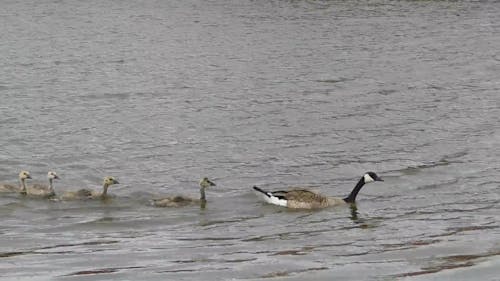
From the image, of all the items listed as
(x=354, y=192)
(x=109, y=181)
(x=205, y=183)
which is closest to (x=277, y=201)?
(x=205, y=183)

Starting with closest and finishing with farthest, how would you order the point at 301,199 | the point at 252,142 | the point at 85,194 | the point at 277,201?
the point at 301,199, the point at 277,201, the point at 85,194, the point at 252,142

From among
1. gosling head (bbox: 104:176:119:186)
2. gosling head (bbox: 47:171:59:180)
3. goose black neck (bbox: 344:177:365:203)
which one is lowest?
goose black neck (bbox: 344:177:365:203)

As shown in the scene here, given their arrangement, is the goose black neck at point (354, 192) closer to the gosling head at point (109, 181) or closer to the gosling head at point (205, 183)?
the gosling head at point (205, 183)

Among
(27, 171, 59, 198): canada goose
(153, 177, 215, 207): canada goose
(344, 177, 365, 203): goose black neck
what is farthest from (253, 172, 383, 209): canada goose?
(27, 171, 59, 198): canada goose

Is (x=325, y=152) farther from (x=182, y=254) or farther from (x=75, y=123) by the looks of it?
(x=182, y=254)

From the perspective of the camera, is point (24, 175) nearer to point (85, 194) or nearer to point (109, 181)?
point (85, 194)

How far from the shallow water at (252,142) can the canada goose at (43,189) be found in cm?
26

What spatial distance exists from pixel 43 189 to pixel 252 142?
6.32 metres

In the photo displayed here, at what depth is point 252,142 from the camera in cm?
2512

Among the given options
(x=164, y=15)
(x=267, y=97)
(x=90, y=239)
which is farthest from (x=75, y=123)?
(x=164, y=15)

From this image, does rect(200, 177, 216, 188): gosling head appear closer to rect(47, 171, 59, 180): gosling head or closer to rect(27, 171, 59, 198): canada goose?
rect(27, 171, 59, 198): canada goose

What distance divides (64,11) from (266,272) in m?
41.8

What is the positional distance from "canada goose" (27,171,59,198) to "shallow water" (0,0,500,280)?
0.86 ft

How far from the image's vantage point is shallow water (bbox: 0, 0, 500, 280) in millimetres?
14477
